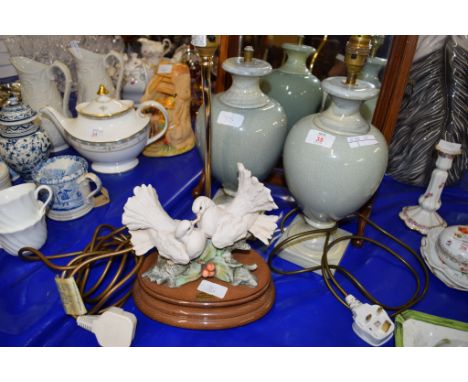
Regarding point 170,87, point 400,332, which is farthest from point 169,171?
point 400,332

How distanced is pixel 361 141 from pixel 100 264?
754mm

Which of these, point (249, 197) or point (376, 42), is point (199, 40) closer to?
point (249, 197)

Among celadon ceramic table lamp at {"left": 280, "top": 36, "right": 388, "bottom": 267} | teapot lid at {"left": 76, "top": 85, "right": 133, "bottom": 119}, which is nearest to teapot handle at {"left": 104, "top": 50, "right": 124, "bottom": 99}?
teapot lid at {"left": 76, "top": 85, "right": 133, "bottom": 119}

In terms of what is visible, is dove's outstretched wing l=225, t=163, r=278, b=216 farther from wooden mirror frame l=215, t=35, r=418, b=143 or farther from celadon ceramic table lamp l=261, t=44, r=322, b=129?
celadon ceramic table lamp l=261, t=44, r=322, b=129

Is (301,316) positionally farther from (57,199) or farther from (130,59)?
(130,59)

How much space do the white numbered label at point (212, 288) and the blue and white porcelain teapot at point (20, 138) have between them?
0.70m

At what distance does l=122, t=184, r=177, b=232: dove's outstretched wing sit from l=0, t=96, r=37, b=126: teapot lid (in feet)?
1.84

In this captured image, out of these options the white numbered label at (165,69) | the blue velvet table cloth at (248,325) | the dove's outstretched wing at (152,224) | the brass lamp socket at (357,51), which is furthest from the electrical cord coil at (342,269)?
the white numbered label at (165,69)

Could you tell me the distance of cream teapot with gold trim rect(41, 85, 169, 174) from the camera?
1222 mm

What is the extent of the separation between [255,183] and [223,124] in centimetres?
32

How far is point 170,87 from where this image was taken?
1.43 meters

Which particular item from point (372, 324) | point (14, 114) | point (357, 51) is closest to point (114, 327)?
point (372, 324)

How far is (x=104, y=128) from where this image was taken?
4.03ft

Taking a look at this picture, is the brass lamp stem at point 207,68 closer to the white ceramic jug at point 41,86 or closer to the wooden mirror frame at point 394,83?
the wooden mirror frame at point 394,83
